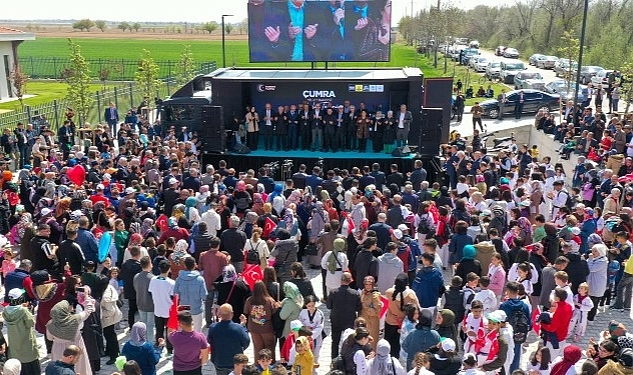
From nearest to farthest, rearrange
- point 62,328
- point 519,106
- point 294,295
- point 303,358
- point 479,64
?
1. point 303,358
2. point 62,328
3. point 294,295
4. point 519,106
5. point 479,64

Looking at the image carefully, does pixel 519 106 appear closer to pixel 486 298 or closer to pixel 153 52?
pixel 486 298

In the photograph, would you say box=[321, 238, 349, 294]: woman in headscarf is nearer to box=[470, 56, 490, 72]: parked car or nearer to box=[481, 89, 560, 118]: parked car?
box=[481, 89, 560, 118]: parked car

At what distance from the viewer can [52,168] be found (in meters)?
14.4

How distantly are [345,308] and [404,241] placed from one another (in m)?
2.37

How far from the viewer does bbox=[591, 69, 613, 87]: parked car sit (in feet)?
125

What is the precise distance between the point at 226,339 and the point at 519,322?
350cm

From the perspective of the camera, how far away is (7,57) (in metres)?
38.3

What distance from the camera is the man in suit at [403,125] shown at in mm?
20000

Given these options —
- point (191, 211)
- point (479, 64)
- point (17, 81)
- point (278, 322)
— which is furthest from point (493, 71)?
point (278, 322)

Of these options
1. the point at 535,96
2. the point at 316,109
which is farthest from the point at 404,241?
the point at 535,96

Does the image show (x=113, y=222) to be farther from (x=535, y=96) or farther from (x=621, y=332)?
(x=535, y=96)

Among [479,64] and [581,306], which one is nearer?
[581,306]

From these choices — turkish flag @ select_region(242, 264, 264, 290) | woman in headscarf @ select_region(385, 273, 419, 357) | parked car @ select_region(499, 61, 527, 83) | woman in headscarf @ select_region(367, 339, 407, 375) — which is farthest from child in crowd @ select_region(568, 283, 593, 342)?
parked car @ select_region(499, 61, 527, 83)

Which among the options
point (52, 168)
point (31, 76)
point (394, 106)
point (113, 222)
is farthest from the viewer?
point (31, 76)
